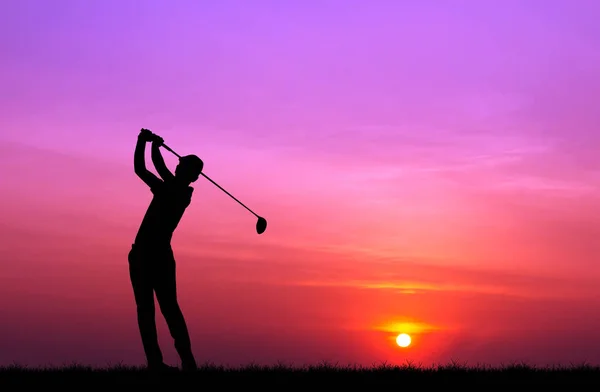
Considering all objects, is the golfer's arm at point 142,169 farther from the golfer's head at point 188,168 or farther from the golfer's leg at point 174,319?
the golfer's leg at point 174,319

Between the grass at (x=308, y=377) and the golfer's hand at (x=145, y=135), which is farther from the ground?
the golfer's hand at (x=145, y=135)

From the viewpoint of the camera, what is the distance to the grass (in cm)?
1215

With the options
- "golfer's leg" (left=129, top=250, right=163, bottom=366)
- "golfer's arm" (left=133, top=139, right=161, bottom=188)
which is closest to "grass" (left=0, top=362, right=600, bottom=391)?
"golfer's leg" (left=129, top=250, right=163, bottom=366)

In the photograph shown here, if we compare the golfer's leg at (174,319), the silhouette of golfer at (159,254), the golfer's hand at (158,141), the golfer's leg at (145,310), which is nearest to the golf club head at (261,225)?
the silhouette of golfer at (159,254)

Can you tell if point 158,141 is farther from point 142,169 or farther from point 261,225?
point 261,225

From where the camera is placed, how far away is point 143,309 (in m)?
14.2

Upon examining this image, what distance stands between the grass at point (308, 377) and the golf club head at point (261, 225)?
3313 mm

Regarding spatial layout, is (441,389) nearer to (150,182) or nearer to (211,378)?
(211,378)

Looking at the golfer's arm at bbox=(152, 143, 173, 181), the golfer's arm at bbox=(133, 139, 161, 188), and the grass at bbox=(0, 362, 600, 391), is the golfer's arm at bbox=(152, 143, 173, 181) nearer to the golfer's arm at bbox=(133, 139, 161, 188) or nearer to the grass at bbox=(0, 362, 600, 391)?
the golfer's arm at bbox=(133, 139, 161, 188)

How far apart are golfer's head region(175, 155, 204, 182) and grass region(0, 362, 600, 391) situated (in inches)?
126

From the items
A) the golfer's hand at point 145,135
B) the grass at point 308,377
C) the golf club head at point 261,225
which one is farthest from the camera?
the golf club head at point 261,225

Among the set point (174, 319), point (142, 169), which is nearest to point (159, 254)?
point (174, 319)

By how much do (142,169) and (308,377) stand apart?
4305 mm

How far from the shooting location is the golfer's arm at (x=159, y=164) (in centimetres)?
1445
